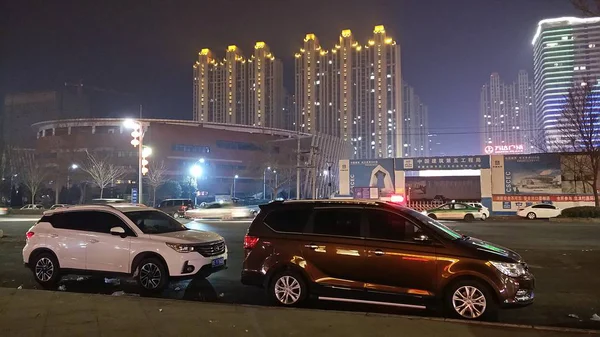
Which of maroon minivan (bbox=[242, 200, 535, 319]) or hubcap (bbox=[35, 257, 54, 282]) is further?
hubcap (bbox=[35, 257, 54, 282])

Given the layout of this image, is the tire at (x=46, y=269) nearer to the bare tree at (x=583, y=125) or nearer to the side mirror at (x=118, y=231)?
the side mirror at (x=118, y=231)

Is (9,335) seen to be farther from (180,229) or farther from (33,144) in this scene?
(33,144)

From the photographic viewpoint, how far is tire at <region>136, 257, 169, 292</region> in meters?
8.77

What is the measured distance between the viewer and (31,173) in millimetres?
56625

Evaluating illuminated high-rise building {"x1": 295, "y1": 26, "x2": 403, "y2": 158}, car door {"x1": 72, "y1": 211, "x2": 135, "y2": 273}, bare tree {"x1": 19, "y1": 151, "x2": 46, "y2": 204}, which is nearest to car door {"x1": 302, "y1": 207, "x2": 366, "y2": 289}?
car door {"x1": 72, "y1": 211, "x2": 135, "y2": 273}

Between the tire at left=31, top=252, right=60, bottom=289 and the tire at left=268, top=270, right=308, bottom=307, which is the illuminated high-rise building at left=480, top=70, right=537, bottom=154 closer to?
the tire at left=268, top=270, right=308, bottom=307

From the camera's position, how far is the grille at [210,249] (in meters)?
8.95

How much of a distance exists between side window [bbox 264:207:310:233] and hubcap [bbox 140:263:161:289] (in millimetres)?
2596

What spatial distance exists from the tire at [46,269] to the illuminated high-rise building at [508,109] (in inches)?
2351

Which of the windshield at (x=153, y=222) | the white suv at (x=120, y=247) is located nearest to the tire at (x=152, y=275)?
the white suv at (x=120, y=247)

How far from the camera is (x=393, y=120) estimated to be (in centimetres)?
9762

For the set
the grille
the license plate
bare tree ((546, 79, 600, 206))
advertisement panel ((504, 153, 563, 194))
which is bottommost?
the license plate

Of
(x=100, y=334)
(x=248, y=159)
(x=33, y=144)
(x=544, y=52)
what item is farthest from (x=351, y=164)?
(x=33, y=144)

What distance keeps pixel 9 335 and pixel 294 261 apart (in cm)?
401
